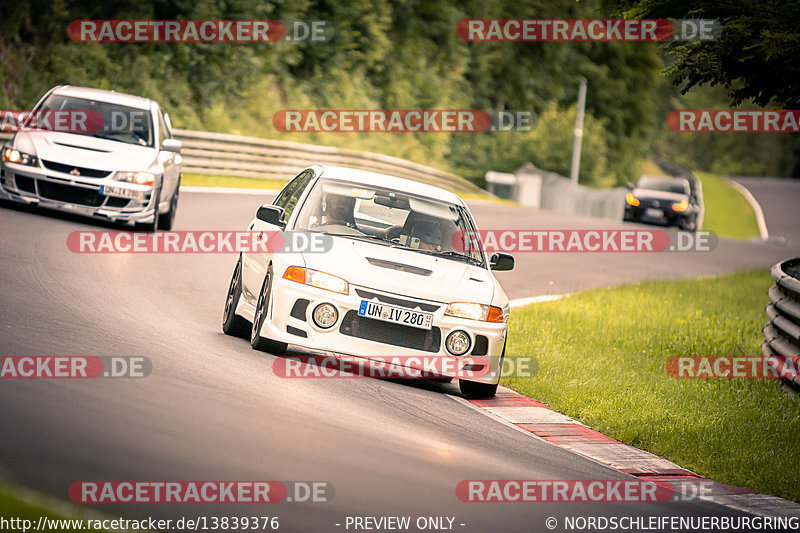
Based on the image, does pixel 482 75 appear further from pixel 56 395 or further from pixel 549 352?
pixel 56 395

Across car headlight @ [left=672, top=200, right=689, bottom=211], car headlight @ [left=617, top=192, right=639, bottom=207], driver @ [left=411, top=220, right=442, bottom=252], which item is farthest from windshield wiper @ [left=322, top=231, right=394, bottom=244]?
car headlight @ [left=617, top=192, right=639, bottom=207]

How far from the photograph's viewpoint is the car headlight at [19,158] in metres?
15.2

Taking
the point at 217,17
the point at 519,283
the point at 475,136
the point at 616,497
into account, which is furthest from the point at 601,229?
the point at 475,136

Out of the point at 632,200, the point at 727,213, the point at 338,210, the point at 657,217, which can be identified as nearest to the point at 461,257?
the point at 338,210

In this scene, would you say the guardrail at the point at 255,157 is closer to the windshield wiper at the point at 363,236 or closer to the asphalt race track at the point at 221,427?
the asphalt race track at the point at 221,427

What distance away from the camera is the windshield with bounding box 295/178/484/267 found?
10062mm

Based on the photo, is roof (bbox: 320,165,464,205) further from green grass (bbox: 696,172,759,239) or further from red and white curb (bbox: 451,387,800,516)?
green grass (bbox: 696,172,759,239)

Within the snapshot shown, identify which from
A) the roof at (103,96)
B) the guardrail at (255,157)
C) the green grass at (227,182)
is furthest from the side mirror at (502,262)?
the guardrail at (255,157)

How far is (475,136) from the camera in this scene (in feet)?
207

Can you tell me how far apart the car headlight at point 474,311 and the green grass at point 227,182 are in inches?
757

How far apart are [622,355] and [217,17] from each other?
29875 mm

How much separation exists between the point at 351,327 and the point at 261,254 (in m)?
1.39

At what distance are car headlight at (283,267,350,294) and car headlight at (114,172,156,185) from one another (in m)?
6.86

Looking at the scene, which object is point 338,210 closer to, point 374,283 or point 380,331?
point 374,283
